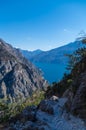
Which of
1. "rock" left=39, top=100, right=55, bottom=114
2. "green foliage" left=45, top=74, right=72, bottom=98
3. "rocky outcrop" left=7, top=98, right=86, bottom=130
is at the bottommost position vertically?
"rocky outcrop" left=7, top=98, right=86, bottom=130

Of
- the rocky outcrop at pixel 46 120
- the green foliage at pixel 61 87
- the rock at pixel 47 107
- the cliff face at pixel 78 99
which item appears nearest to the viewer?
the rocky outcrop at pixel 46 120

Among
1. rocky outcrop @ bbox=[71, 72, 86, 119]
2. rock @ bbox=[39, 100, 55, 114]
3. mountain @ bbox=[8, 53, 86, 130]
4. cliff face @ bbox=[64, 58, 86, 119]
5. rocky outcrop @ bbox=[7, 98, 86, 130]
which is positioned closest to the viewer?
rocky outcrop @ bbox=[7, 98, 86, 130]

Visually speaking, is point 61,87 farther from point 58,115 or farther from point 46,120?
point 46,120

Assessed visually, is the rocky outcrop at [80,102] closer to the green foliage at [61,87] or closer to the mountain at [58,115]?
the mountain at [58,115]

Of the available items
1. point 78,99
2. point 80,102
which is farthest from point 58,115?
point 80,102

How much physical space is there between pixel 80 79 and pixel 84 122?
190 inches

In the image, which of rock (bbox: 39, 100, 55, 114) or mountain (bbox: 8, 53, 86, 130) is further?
rock (bbox: 39, 100, 55, 114)

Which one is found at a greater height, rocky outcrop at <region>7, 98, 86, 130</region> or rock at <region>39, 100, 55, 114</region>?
rock at <region>39, 100, 55, 114</region>

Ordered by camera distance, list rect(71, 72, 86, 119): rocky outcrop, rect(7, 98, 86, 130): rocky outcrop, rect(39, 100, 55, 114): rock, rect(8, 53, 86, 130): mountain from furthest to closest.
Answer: rect(39, 100, 55, 114): rock → rect(71, 72, 86, 119): rocky outcrop → rect(8, 53, 86, 130): mountain → rect(7, 98, 86, 130): rocky outcrop

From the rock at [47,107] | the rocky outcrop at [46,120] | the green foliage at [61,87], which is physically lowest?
the rocky outcrop at [46,120]

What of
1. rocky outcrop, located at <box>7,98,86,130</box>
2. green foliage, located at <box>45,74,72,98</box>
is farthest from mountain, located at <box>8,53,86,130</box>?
green foliage, located at <box>45,74,72,98</box>

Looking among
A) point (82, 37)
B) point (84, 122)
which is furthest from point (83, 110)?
point (82, 37)

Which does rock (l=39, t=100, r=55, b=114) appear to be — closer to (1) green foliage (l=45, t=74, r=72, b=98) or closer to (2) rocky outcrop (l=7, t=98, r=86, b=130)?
(2) rocky outcrop (l=7, t=98, r=86, b=130)

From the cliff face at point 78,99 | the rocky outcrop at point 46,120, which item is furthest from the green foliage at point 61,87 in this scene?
the rocky outcrop at point 46,120
